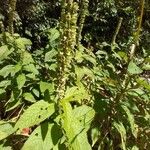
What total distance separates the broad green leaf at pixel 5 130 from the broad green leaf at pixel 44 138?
34 cm

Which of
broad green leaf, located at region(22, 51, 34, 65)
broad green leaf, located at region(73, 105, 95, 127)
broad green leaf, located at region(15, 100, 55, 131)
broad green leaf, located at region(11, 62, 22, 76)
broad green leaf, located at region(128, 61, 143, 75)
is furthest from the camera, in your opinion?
broad green leaf, located at region(22, 51, 34, 65)

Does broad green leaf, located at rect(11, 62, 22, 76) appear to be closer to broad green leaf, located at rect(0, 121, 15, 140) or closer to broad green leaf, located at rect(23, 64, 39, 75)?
broad green leaf, located at rect(23, 64, 39, 75)

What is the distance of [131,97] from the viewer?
13.4 ft

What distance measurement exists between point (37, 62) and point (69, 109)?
1.15 meters

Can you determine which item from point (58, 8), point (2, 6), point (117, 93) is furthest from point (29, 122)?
point (58, 8)

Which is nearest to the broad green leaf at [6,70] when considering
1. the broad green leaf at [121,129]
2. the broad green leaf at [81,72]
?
the broad green leaf at [81,72]

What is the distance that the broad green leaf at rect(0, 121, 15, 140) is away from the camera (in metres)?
3.74

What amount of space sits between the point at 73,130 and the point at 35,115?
32 centimetres

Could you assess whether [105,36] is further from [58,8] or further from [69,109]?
[69,109]

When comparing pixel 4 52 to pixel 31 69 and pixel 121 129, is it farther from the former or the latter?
pixel 121 129

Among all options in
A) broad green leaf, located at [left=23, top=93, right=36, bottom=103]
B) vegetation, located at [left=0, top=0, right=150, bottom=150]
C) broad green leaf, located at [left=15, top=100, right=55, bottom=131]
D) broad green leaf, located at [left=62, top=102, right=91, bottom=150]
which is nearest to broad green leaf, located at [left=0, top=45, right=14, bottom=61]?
vegetation, located at [left=0, top=0, right=150, bottom=150]

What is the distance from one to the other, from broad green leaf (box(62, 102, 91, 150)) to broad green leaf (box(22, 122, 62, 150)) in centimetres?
12

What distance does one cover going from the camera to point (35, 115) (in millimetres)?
3375

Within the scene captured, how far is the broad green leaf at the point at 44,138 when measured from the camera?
11.2 feet
